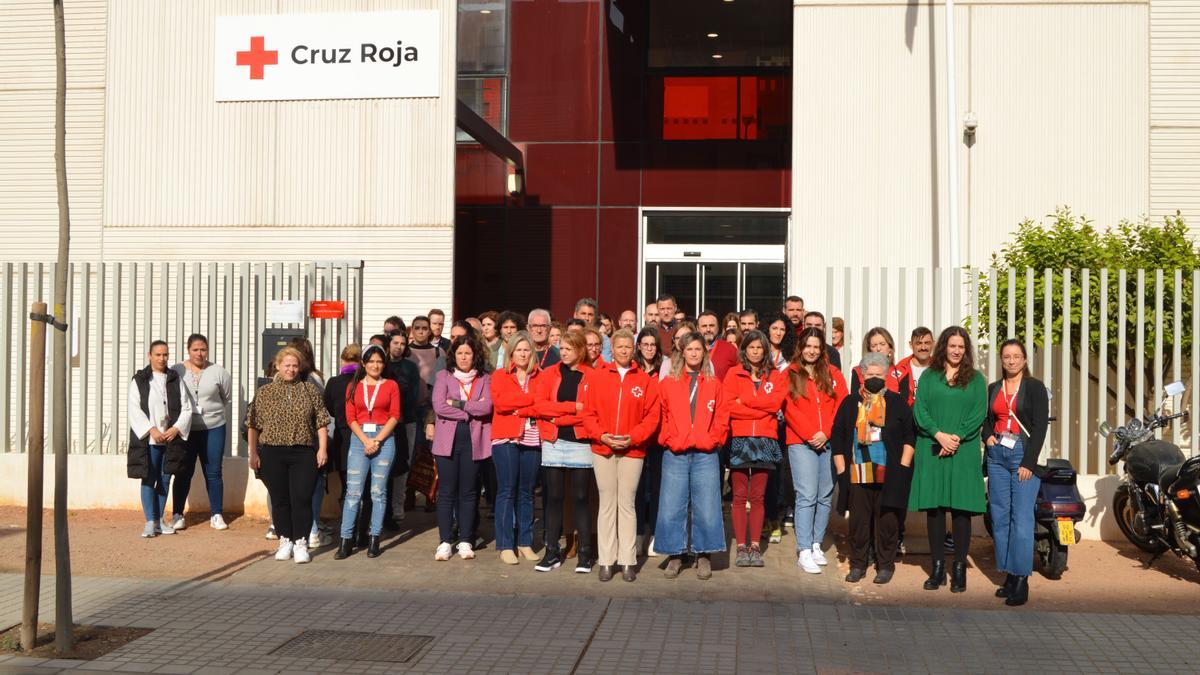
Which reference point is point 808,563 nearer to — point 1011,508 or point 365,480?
point 1011,508

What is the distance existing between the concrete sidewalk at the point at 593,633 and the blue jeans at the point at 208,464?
2153 millimetres

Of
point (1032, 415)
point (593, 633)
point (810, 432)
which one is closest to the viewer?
point (593, 633)

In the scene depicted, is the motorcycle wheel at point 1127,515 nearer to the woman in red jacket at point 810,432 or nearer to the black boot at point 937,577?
the black boot at point 937,577

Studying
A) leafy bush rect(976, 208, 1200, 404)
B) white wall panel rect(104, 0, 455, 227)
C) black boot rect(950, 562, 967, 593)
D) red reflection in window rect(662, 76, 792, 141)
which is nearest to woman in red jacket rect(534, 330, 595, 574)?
black boot rect(950, 562, 967, 593)

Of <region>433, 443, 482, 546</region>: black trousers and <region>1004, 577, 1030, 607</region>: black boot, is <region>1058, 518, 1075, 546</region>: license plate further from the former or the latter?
<region>433, 443, 482, 546</region>: black trousers

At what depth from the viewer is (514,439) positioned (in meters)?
9.32

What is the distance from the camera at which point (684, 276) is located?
2003 cm

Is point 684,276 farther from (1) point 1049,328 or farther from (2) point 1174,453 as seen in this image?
(2) point 1174,453

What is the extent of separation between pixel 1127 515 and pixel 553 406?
4854mm

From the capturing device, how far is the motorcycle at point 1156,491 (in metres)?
8.47

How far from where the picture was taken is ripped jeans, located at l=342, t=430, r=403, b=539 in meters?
9.52

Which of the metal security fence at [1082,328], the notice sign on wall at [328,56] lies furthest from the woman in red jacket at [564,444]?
the notice sign on wall at [328,56]

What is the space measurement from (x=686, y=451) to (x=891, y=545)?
166 cm

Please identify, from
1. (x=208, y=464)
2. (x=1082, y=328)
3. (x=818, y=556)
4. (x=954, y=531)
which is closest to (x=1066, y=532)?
(x=954, y=531)
